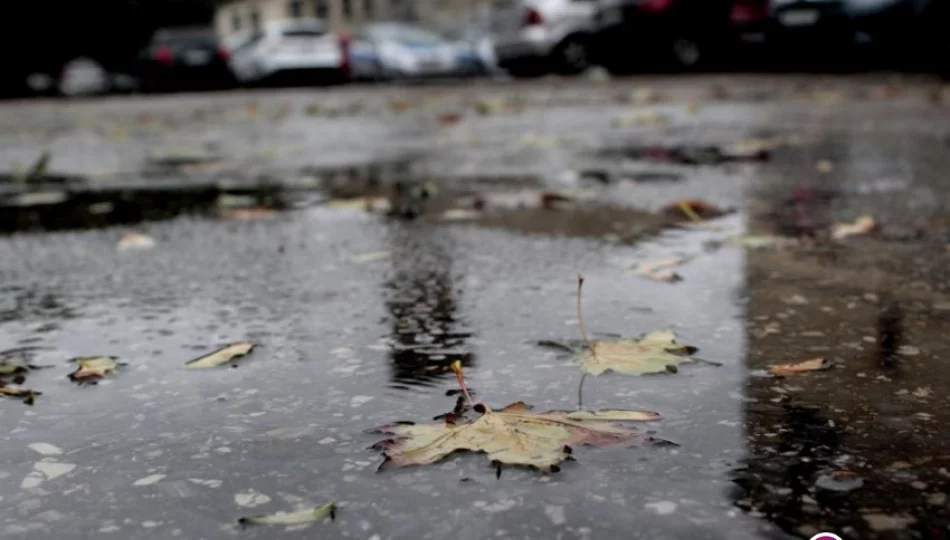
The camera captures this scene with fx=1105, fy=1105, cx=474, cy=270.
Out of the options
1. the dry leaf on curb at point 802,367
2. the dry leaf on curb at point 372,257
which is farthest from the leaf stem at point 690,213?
the dry leaf on curb at point 802,367

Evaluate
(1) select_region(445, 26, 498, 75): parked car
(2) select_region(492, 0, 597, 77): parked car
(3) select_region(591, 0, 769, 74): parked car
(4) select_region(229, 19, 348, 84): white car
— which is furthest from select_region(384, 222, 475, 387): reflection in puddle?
(1) select_region(445, 26, 498, 75): parked car

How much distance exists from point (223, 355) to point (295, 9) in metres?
65.6

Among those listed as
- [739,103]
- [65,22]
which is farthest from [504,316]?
[65,22]

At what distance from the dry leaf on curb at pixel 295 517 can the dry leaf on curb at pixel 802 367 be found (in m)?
0.77

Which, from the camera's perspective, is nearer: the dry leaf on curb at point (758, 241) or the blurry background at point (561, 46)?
the dry leaf on curb at point (758, 241)

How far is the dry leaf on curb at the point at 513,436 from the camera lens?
1.34 metres

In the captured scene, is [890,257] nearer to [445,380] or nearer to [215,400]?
[445,380]

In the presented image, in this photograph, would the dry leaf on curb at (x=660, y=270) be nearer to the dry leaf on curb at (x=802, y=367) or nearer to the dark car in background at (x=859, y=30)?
the dry leaf on curb at (x=802, y=367)

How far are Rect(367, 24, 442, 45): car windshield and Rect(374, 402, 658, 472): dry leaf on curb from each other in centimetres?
1984

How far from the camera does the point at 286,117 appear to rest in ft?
33.0

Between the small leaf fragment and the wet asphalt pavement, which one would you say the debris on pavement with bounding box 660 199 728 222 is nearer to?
the wet asphalt pavement

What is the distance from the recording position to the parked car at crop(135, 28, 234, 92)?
2186cm

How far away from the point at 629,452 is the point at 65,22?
1695 inches

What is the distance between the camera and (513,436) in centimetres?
140
